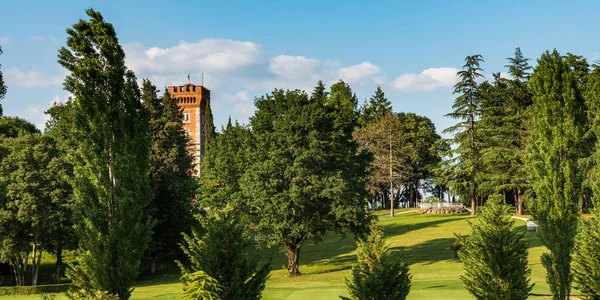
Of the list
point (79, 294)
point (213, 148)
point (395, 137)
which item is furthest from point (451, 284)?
point (395, 137)

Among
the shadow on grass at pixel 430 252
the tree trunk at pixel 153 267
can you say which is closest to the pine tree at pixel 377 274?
the shadow on grass at pixel 430 252

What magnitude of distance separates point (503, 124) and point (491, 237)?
4916 centimetres

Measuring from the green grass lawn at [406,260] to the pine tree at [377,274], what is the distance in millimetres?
2218

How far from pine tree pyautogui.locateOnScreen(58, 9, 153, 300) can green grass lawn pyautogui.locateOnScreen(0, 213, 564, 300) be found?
5378 millimetres

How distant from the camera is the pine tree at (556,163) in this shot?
899 inches

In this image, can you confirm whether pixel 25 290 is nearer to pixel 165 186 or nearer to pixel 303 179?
pixel 165 186

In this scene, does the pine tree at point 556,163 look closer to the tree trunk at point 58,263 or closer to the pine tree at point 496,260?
the pine tree at point 496,260

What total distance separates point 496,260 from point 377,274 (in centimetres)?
504

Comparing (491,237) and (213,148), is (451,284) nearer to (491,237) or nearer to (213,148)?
(491,237)

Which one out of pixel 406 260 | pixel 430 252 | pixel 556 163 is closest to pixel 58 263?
pixel 406 260

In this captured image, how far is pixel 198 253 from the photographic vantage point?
58.6ft

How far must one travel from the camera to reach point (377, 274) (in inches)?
729

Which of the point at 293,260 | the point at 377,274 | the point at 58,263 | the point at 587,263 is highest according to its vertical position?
the point at 377,274

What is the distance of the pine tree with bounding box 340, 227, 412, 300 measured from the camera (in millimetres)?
18547
